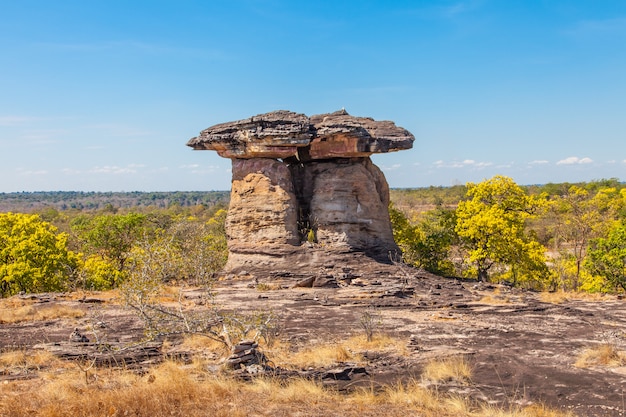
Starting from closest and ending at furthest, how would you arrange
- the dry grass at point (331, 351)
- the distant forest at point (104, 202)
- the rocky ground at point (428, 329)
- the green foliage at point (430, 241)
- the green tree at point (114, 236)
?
the rocky ground at point (428, 329), the dry grass at point (331, 351), the green foliage at point (430, 241), the green tree at point (114, 236), the distant forest at point (104, 202)

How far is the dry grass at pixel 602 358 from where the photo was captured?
32.3ft

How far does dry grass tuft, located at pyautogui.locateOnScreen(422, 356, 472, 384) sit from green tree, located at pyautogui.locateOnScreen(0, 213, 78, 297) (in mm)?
15114

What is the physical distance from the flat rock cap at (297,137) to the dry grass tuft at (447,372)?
12953mm

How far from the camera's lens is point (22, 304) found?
54.0 feet

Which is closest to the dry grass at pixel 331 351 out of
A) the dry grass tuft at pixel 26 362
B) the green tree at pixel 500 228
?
the dry grass tuft at pixel 26 362

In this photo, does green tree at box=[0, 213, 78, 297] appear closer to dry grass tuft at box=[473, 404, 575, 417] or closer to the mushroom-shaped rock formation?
the mushroom-shaped rock formation

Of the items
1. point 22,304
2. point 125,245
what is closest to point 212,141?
point 125,245

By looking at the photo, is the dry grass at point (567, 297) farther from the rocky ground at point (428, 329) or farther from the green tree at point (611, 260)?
the green tree at point (611, 260)

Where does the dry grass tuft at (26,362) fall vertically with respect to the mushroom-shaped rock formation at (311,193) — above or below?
below

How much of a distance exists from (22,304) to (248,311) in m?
7.49

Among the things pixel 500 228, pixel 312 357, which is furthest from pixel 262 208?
pixel 312 357

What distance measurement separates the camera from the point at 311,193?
22969mm

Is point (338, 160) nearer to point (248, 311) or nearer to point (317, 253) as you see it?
point (317, 253)

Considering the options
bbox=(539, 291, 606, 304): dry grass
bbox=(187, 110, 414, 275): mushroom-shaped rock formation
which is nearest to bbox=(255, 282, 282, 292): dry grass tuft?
bbox=(187, 110, 414, 275): mushroom-shaped rock formation
